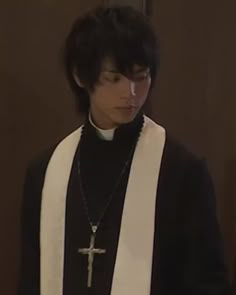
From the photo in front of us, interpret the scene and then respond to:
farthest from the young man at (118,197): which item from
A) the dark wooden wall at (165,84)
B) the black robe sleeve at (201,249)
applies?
the dark wooden wall at (165,84)

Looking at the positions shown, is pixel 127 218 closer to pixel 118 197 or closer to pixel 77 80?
pixel 118 197

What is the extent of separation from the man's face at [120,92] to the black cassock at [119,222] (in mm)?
53

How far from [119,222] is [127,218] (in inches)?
0.7

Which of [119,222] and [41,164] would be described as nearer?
[119,222]

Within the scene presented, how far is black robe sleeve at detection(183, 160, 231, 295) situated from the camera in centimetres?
145

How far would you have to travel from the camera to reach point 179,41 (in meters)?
2.09

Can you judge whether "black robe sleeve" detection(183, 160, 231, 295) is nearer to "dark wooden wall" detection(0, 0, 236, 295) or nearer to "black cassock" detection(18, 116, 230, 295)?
"black cassock" detection(18, 116, 230, 295)

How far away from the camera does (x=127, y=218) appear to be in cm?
152

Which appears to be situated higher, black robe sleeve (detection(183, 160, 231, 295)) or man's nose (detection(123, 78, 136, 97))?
man's nose (detection(123, 78, 136, 97))

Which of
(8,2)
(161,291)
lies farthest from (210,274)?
(8,2)

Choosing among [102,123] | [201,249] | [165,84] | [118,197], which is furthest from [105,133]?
[165,84]

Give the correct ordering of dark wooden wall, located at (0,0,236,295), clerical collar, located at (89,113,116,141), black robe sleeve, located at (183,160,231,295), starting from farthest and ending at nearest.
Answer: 1. dark wooden wall, located at (0,0,236,295)
2. clerical collar, located at (89,113,116,141)
3. black robe sleeve, located at (183,160,231,295)

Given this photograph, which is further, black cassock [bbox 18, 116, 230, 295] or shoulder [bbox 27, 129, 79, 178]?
shoulder [bbox 27, 129, 79, 178]

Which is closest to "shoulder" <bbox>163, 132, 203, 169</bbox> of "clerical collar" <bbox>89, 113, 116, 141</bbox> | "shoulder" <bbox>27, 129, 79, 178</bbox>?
"clerical collar" <bbox>89, 113, 116, 141</bbox>
